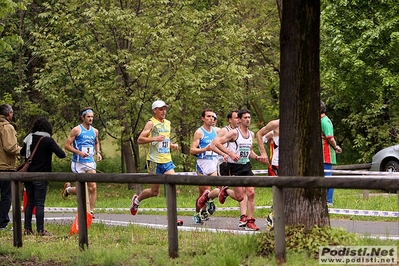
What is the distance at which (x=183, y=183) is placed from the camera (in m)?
9.32

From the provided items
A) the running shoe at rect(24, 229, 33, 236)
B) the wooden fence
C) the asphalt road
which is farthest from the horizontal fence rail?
the running shoe at rect(24, 229, 33, 236)

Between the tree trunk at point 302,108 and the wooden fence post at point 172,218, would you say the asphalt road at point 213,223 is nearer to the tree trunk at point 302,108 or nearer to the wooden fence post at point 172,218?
the tree trunk at point 302,108

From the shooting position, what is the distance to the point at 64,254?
1029 centimetres

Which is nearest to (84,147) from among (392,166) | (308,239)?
(308,239)

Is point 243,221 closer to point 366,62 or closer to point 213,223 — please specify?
point 213,223

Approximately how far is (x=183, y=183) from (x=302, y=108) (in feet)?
4.78

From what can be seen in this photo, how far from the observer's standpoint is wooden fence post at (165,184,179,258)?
9469 mm

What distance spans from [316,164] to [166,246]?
2148 mm

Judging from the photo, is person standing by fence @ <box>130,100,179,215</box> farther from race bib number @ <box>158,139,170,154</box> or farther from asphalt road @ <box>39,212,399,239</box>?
asphalt road @ <box>39,212,399,239</box>

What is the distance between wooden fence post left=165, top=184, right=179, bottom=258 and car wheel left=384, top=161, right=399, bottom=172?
1388cm

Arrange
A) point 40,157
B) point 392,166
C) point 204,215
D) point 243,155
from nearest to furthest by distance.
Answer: point 40,157 → point 243,155 → point 204,215 → point 392,166

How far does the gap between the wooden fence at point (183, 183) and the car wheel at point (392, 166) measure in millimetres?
13256

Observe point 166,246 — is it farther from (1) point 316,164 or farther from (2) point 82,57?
(2) point 82,57

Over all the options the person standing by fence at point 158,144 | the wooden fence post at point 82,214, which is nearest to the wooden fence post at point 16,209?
the wooden fence post at point 82,214
